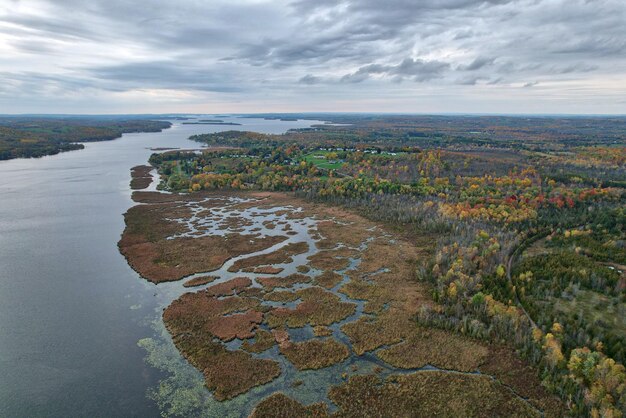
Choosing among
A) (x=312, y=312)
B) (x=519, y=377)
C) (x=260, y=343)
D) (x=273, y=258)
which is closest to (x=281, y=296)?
(x=312, y=312)

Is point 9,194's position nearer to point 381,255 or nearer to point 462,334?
point 381,255

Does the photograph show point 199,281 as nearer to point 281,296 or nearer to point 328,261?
point 281,296

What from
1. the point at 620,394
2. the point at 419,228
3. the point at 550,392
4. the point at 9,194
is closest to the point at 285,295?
the point at 550,392

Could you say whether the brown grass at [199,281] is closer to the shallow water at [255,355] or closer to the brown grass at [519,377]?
the shallow water at [255,355]

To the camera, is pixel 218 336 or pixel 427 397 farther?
pixel 218 336

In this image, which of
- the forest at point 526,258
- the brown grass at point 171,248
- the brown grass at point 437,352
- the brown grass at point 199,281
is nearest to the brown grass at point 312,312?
the brown grass at point 437,352

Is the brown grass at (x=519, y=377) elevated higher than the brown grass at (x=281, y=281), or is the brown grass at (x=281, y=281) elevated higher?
the brown grass at (x=519, y=377)

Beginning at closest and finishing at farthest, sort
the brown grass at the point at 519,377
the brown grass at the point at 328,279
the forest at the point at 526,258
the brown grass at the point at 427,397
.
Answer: the brown grass at the point at 427,397, the brown grass at the point at 519,377, the forest at the point at 526,258, the brown grass at the point at 328,279

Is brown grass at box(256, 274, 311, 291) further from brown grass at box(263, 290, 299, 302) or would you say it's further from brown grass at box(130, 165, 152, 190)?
brown grass at box(130, 165, 152, 190)
